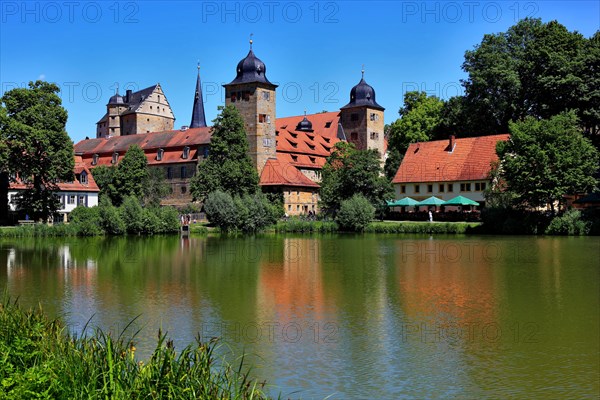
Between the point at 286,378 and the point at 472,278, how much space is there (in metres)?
13.2

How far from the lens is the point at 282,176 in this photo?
6356 centimetres

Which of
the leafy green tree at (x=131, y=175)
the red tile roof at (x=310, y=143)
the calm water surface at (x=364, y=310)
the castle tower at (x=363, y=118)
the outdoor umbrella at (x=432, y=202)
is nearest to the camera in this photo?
the calm water surface at (x=364, y=310)

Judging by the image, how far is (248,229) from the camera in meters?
52.8

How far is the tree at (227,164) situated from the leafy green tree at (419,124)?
1722 cm

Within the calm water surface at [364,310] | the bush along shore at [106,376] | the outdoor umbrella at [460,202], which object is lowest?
the calm water surface at [364,310]

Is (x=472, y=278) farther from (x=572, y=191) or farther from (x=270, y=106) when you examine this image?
(x=270, y=106)

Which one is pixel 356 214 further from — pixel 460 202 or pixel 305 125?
pixel 305 125

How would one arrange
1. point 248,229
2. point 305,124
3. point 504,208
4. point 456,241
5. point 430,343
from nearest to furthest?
point 430,343 < point 456,241 < point 504,208 < point 248,229 < point 305,124

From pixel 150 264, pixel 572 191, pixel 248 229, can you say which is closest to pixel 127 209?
pixel 248 229

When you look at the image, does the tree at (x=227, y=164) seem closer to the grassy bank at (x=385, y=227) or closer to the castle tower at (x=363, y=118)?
the grassy bank at (x=385, y=227)

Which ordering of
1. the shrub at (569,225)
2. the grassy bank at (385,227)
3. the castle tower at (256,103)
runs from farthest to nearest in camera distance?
the castle tower at (256,103) → the grassy bank at (385,227) → the shrub at (569,225)

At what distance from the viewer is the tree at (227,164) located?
5681 centimetres

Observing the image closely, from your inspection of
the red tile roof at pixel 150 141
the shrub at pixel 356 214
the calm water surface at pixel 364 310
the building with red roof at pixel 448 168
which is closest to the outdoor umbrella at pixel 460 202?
the building with red roof at pixel 448 168

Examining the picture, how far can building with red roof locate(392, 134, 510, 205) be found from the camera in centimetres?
5662
